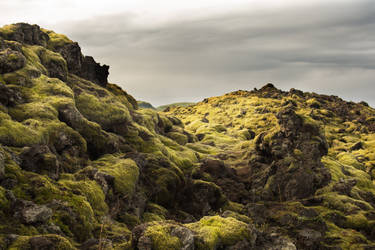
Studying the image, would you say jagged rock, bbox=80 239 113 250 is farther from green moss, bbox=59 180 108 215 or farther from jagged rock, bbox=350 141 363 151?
jagged rock, bbox=350 141 363 151

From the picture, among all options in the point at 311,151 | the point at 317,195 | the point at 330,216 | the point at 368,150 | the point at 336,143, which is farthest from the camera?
the point at 336,143

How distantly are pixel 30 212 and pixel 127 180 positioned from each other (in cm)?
1344

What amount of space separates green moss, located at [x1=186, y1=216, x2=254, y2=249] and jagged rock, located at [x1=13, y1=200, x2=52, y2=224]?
22.9 feet

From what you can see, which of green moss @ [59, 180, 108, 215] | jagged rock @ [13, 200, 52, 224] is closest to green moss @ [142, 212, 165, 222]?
green moss @ [59, 180, 108, 215]

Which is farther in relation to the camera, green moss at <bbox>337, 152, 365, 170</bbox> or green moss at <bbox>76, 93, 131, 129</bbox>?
green moss at <bbox>337, 152, 365, 170</bbox>

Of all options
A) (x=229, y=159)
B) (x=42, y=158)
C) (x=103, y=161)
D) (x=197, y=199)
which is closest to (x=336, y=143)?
(x=229, y=159)

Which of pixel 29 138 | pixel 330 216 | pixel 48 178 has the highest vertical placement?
pixel 29 138

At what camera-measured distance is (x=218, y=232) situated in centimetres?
1594

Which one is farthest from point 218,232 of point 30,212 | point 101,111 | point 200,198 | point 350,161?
point 350,161

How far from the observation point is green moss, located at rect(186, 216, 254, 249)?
1515 cm

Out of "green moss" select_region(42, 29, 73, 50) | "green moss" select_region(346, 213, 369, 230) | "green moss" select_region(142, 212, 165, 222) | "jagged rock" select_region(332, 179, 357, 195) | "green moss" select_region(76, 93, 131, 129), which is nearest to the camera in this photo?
"green moss" select_region(142, 212, 165, 222)

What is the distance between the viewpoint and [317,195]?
4322cm

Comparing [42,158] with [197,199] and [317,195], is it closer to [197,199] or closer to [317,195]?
[197,199]

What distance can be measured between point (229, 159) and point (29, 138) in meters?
39.7
